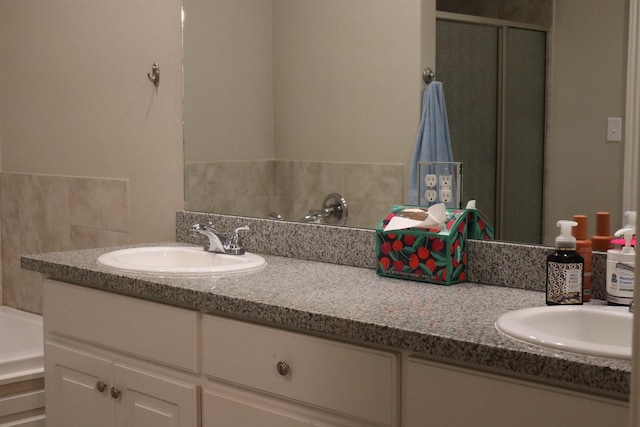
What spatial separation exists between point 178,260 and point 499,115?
108 centimetres

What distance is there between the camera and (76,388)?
239 centimetres

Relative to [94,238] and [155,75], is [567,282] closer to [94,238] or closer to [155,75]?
[155,75]

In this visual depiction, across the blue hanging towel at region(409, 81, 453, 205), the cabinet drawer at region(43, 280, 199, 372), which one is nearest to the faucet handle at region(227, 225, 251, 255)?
the cabinet drawer at region(43, 280, 199, 372)

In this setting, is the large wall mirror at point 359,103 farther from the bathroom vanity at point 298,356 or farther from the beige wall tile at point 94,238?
the beige wall tile at point 94,238

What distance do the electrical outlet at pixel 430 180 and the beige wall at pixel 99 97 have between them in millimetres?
1019

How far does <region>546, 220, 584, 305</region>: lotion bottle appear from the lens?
5.69 feet

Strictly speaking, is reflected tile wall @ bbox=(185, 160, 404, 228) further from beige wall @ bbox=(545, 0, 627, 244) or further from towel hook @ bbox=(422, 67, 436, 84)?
beige wall @ bbox=(545, 0, 627, 244)

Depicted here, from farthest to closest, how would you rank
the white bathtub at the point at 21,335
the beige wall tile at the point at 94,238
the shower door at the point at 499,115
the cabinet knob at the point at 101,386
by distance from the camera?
the beige wall tile at the point at 94,238
the white bathtub at the point at 21,335
the cabinet knob at the point at 101,386
the shower door at the point at 499,115

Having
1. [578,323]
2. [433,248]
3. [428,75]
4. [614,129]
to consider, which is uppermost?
[428,75]

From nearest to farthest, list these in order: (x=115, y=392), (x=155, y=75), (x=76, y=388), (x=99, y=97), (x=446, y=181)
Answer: (x=446, y=181), (x=115, y=392), (x=76, y=388), (x=155, y=75), (x=99, y=97)

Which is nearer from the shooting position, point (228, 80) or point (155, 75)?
point (228, 80)

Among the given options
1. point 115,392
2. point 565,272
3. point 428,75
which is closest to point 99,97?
point 115,392

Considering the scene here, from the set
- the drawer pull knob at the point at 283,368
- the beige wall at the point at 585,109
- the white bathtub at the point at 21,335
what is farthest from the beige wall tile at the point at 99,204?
the beige wall at the point at 585,109

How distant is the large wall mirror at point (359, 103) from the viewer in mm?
1860
